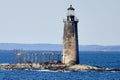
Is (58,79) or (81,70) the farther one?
(81,70)

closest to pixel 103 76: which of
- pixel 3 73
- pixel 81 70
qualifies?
pixel 81 70

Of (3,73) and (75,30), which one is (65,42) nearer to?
(75,30)

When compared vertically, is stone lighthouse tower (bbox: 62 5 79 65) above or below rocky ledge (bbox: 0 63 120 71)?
above

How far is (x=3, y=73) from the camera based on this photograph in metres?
99.3

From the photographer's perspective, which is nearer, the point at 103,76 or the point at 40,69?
the point at 103,76

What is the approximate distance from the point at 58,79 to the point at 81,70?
42.5 feet

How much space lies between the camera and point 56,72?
327ft

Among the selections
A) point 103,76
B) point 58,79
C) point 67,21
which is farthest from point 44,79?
point 67,21

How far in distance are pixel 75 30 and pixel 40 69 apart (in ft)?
29.7

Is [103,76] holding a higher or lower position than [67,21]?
lower

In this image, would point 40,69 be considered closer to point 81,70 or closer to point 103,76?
point 81,70

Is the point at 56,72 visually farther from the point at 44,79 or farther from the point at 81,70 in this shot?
the point at 44,79

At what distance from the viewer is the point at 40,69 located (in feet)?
337

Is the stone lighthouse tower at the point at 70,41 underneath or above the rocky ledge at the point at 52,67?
above
